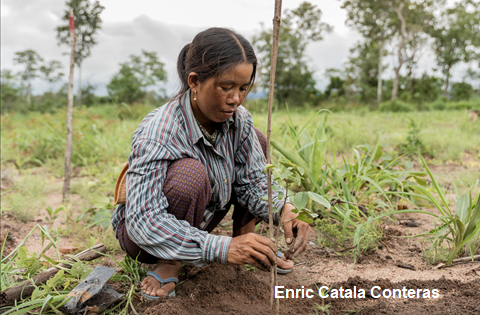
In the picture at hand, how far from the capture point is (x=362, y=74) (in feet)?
68.3

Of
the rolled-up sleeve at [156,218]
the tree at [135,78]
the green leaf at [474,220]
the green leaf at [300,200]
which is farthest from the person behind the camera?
the tree at [135,78]

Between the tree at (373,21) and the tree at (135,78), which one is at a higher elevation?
the tree at (373,21)

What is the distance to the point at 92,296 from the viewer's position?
1.36 meters

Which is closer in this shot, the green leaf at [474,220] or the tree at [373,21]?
the green leaf at [474,220]

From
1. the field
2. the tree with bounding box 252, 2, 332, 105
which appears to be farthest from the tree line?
the field

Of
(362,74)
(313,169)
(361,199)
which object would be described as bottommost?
(361,199)

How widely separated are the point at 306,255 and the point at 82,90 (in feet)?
72.6

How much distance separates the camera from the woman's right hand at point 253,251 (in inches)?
43.0

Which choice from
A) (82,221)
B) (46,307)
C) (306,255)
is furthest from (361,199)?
(82,221)

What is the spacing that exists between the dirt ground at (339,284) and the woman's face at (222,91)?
0.72 meters

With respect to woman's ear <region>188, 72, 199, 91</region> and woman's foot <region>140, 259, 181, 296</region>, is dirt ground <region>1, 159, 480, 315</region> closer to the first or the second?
woman's foot <region>140, 259, 181, 296</region>

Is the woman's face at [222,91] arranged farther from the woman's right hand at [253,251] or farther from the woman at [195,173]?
the woman's right hand at [253,251]

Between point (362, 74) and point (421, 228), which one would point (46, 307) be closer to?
point (421, 228)

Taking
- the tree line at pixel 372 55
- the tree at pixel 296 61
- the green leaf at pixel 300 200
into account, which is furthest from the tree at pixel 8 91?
the green leaf at pixel 300 200
